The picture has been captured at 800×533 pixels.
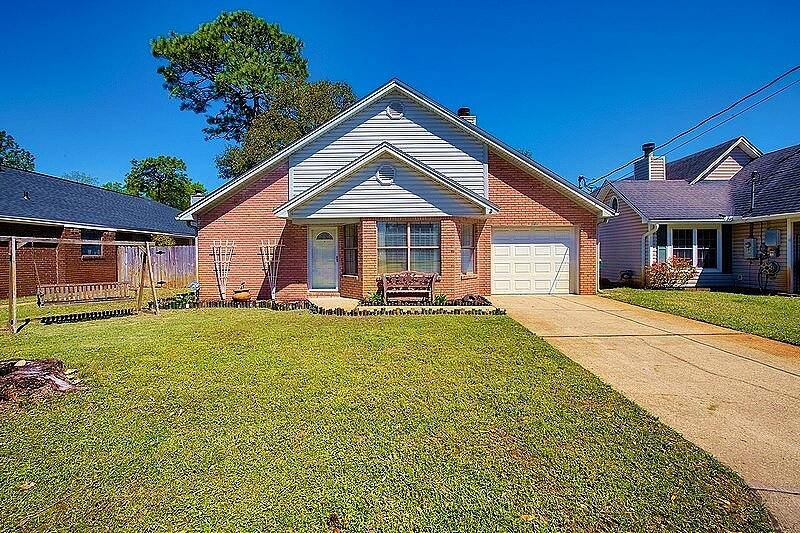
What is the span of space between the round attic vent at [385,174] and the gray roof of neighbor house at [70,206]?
14101 mm

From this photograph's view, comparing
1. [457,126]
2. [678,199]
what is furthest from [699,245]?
[457,126]

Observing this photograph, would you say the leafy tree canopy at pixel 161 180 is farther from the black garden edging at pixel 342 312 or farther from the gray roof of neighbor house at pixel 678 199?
the gray roof of neighbor house at pixel 678 199

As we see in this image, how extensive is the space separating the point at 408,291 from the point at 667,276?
38.7 feet

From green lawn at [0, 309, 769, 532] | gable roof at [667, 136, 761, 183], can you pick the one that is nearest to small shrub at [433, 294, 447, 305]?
green lawn at [0, 309, 769, 532]

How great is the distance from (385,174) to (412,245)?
2.43 m

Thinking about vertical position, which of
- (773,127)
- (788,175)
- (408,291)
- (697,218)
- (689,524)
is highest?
(773,127)

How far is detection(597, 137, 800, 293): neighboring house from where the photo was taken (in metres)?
16.9

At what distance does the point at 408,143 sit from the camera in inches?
655

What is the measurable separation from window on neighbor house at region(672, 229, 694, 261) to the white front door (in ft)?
46.8

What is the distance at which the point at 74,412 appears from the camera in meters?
4.89

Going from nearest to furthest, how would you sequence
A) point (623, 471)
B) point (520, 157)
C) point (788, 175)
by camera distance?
point (623, 471) → point (520, 157) → point (788, 175)

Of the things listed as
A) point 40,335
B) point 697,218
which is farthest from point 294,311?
point 697,218

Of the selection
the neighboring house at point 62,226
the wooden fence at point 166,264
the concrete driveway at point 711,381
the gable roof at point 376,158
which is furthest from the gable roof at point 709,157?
the neighboring house at point 62,226

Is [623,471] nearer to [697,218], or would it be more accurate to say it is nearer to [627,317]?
[627,317]
